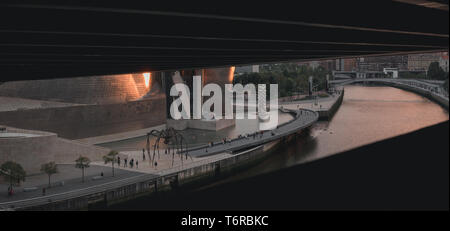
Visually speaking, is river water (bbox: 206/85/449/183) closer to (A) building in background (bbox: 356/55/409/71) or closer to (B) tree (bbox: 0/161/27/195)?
(B) tree (bbox: 0/161/27/195)

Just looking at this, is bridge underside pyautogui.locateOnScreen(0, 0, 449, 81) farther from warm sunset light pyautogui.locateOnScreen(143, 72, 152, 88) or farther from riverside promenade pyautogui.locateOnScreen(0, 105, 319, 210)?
warm sunset light pyautogui.locateOnScreen(143, 72, 152, 88)

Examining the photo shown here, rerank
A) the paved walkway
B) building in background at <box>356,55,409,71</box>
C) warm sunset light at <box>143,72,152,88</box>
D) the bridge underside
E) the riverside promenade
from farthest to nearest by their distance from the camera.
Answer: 1. building in background at <box>356,55,409,71</box>
2. warm sunset light at <box>143,72,152,88</box>
3. the paved walkway
4. the riverside promenade
5. the bridge underside

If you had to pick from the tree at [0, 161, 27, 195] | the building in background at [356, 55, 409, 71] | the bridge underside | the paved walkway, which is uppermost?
the building in background at [356, 55, 409, 71]

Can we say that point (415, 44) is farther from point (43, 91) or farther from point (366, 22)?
point (43, 91)

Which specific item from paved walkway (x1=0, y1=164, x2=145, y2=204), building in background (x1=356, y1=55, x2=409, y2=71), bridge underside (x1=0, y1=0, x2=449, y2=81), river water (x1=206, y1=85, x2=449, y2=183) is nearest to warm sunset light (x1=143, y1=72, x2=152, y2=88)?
river water (x1=206, y1=85, x2=449, y2=183)

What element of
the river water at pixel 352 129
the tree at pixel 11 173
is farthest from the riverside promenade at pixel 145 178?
the river water at pixel 352 129

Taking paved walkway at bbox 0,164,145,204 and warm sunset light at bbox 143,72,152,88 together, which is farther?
warm sunset light at bbox 143,72,152,88

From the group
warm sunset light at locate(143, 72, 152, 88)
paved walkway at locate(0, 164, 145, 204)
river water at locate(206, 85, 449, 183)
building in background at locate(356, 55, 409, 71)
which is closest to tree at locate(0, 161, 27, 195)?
paved walkway at locate(0, 164, 145, 204)

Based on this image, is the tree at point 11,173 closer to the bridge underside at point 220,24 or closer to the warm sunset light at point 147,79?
the bridge underside at point 220,24

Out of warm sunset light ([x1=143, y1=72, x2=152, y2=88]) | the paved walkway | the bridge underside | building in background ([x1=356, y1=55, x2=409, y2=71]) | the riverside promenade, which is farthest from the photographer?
building in background ([x1=356, y1=55, x2=409, y2=71])

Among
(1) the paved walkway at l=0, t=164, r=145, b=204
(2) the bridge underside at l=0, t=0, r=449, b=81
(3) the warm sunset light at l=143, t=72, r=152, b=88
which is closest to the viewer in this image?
(2) the bridge underside at l=0, t=0, r=449, b=81

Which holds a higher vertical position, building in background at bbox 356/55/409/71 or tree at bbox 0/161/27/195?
building in background at bbox 356/55/409/71

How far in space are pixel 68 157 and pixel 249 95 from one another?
33304 millimetres

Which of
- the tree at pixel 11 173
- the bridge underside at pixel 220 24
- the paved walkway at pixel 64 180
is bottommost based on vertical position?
the paved walkway at pixel 64 180
